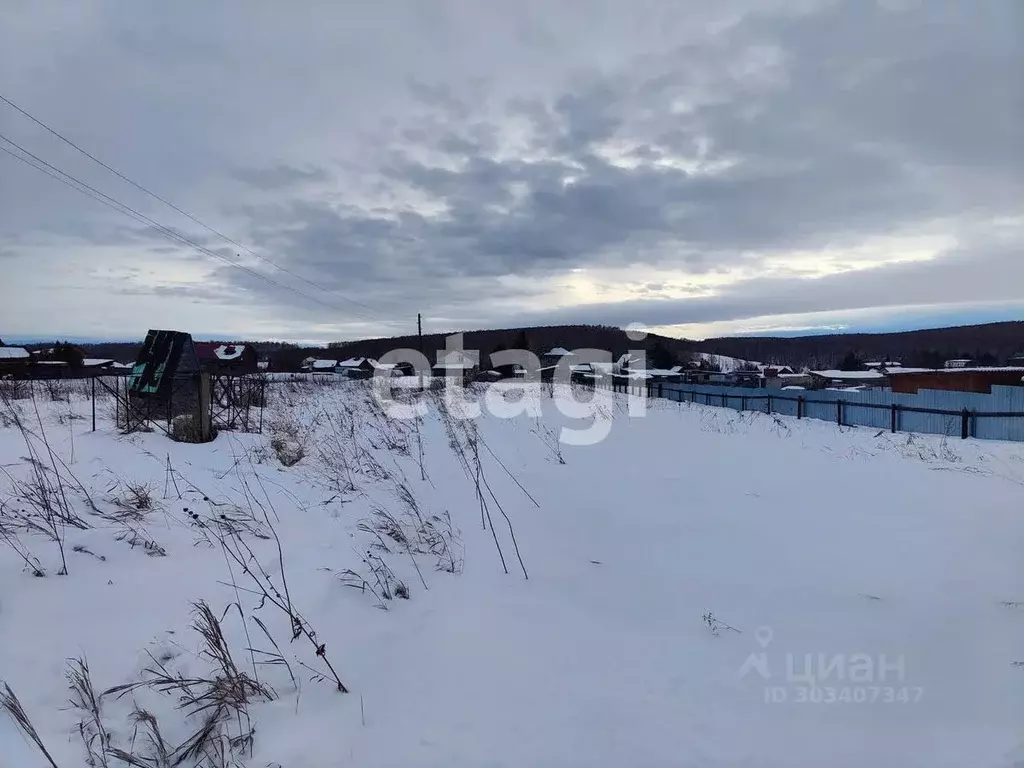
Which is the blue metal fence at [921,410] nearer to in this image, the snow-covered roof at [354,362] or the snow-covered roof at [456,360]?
the snow-covered roof at [456,360]

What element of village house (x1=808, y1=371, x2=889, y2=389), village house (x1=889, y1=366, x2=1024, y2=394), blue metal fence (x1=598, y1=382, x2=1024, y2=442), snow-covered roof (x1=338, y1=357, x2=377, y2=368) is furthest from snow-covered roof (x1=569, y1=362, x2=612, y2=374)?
snow-covered roof (x1=338, y1=357, x2=377, y2=368)

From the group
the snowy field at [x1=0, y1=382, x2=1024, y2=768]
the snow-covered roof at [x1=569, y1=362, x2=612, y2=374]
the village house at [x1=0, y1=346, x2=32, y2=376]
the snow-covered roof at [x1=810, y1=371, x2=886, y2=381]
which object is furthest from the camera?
the snow-covered roof at [x1=810, y1=371, x2=886, y2=381]

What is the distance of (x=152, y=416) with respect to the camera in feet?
28.7

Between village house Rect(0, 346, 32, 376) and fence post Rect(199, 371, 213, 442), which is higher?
village house Rect(0, 346, 32, 376)

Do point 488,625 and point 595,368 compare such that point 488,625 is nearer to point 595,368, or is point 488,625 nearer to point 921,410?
point 921,410

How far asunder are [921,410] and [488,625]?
1516 centimetres

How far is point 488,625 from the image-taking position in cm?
309

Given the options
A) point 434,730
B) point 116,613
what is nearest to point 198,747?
point 434,730

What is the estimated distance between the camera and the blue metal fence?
12.8 m

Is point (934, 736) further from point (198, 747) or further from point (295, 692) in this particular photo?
point (198, 747)

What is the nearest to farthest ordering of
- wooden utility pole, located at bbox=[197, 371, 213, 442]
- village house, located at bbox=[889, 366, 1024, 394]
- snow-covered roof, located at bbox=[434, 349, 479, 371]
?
wooden utility pole, located at bbox=[197, 371, 213, 442]
village house, located at bbox=[889, 366, 1024, 394]
snow-covered roof, located at bbox=[434, 349, 479, 371]

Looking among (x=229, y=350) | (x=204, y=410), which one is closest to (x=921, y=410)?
(x=204, y=410)

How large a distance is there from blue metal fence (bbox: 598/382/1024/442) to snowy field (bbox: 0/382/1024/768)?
854 centimetres

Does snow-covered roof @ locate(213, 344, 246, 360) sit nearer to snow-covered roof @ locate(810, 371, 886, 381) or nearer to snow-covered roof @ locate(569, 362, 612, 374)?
snow-covered roof @ locate(569, 362, 612, 374)
